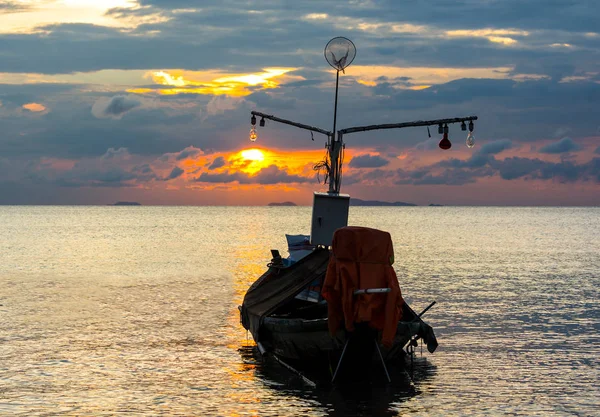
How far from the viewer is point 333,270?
24078 millimetres

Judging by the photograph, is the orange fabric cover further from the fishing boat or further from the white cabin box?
the white cabin box

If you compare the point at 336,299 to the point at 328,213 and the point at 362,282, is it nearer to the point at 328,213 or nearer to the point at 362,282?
the point at 362,282

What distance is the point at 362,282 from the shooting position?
77.9 feet

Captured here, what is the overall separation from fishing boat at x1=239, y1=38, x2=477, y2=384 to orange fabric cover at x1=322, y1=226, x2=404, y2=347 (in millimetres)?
28

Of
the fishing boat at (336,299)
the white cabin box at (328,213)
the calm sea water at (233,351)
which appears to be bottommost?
the calm sea water at (233,351)

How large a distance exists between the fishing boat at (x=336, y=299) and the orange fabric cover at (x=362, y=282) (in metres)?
0.03

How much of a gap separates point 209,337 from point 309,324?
10.8 m

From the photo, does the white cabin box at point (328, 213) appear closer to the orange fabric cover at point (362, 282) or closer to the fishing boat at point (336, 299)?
the fishing boat at point (336, 299)

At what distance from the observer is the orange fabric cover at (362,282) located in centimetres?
2353

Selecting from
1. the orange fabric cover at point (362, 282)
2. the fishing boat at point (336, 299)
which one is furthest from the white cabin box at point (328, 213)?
the orange fabric cover at point (362, 282)

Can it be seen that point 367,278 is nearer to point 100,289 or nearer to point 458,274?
point 100,289

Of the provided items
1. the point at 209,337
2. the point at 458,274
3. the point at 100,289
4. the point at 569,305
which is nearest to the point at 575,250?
the point at 458,274

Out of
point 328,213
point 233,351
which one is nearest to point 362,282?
point 328,213

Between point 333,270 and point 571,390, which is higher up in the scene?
point 333,270
